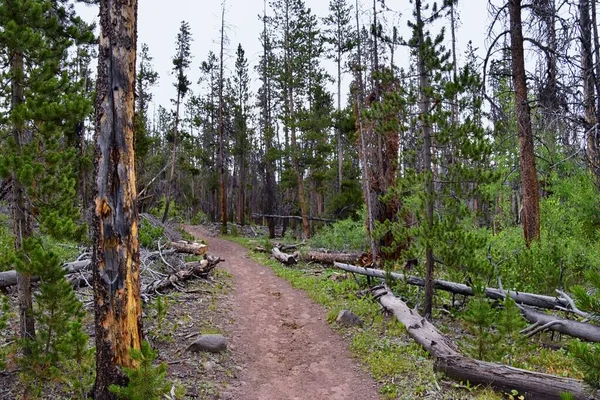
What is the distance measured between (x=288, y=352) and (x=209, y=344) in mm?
1506

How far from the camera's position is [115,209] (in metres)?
4.06

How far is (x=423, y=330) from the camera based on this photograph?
263 inches

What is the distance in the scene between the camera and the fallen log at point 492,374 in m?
4.45

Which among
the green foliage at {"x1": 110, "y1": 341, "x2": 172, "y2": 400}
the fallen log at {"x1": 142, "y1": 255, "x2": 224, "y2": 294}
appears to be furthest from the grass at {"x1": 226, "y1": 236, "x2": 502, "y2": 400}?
the green foliage at {"x1": 110, "y1": 341, "x2": 172, "y2": 400}

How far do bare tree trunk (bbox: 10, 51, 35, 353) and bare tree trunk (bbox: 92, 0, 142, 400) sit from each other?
78.0 inches

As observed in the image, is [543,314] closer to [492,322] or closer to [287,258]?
[492,322]

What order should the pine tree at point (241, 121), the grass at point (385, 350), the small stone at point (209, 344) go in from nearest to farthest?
1. the grass at point (385, 350)
2. the small stone at point (209, 344)
3. the pine tree at point (241, 121)

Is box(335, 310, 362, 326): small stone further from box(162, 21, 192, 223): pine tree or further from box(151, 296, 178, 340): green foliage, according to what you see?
box(162, 21, 192, 223): pine tree

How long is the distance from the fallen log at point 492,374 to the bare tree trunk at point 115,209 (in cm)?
409

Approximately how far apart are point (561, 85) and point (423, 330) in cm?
670

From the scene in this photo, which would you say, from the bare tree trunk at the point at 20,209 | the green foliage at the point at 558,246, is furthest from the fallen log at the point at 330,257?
the bare tree trunk at the point at 20,209

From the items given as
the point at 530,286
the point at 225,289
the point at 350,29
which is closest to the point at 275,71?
the point at 350,29

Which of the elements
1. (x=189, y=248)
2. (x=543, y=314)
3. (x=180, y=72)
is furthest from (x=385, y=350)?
(x=180, y=72)

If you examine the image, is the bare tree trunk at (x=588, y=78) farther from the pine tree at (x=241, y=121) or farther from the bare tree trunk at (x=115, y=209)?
the pine tree at (x=241, y=121)
